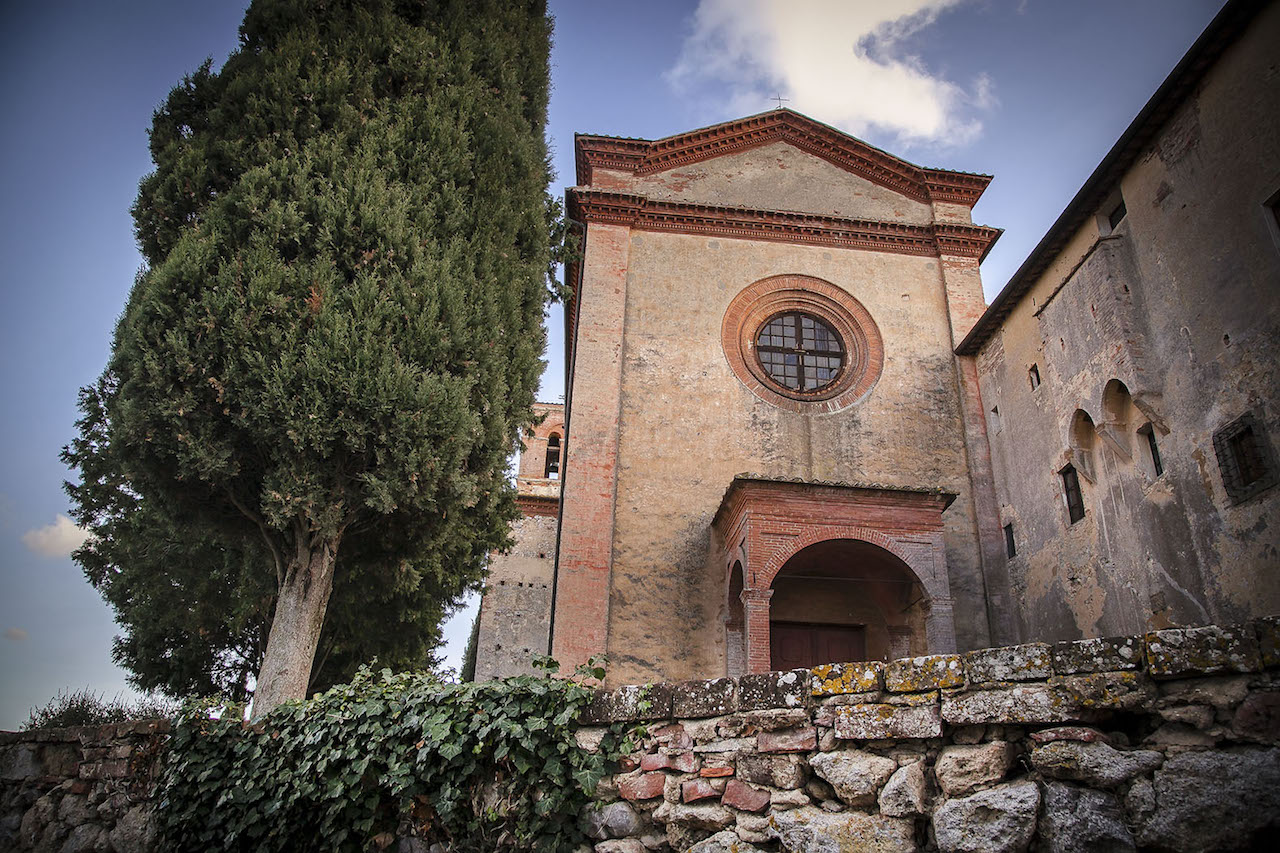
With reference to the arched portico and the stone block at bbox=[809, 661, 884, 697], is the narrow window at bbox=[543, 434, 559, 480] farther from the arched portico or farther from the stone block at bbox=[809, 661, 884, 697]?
the stone block at bbox=[809, 661, 884, 697]

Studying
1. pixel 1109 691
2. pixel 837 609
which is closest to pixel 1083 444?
pixel 837 609

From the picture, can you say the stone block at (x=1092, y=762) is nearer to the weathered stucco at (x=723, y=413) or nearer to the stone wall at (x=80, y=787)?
the stone wall at (x=80, y=787)

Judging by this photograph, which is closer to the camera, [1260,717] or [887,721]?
[1260,717]

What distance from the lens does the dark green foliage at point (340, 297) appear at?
26.2 ft

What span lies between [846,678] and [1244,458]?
6.73m

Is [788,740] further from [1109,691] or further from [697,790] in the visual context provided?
[1109,691]

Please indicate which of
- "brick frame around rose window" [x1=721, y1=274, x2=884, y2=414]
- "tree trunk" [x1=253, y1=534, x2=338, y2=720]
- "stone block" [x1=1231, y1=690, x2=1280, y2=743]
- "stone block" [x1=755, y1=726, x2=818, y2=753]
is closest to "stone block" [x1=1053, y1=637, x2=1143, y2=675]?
"stone block" [x1=1231, y1=690, x2=1280, y2=743]

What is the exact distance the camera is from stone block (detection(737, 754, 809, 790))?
383 cm

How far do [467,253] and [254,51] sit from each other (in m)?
3.89

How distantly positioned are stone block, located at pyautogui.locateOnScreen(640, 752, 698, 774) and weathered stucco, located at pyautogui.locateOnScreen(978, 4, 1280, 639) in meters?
6.62

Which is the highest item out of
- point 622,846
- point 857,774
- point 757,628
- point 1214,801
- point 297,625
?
point 757,628

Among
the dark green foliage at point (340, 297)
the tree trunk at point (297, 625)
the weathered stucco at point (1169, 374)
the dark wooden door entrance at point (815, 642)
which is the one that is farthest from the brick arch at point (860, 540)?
the tree trunk at point (297, 625)

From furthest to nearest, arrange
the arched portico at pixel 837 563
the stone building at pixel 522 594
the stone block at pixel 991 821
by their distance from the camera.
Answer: the stone building at pixel 522 594
the arched portico at pixel 837 563
the stone block at pixel 991 821

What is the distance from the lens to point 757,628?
10.4 meters
